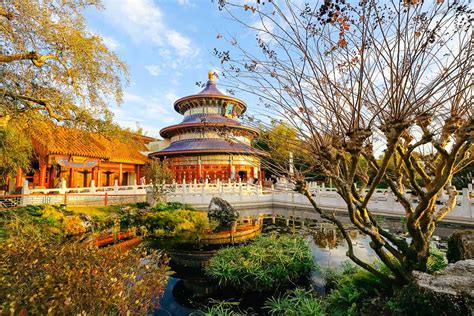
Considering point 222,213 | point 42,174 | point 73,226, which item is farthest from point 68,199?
point 222,213

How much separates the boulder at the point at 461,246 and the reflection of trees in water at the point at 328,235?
13.7 ft

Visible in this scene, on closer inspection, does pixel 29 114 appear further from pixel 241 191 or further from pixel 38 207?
pixel 241 191

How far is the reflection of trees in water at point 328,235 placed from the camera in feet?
28.4

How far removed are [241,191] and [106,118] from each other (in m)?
10.5

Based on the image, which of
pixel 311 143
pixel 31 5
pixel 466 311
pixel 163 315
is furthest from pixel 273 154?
pixel 31 5

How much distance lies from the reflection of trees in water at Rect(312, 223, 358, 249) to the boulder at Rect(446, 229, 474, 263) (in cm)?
417

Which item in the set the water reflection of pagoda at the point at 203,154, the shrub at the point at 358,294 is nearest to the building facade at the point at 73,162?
the water reflection of pagoda at the point at 203,154

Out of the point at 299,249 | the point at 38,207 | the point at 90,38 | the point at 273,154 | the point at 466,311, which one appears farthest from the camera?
the point at 38,207

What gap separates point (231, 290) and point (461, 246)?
4.05m

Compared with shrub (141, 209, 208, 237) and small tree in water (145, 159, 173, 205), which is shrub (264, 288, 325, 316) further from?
small tree in water (145, 159, 173, 205)

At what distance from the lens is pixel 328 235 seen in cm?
980

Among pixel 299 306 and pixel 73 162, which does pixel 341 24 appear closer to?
pixel 299 306

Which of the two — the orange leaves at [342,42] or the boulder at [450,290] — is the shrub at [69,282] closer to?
the boulder at [450,290]

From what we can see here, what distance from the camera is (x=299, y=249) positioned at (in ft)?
21.1
